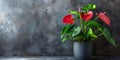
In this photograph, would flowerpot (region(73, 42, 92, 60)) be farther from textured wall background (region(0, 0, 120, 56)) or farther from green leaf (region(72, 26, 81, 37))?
textured wall background (region(0, 0, 120, 56))

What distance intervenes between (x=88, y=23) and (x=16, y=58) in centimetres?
58

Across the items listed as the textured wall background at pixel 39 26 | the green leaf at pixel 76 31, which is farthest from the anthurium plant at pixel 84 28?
the textured wall background at pixel 39 26

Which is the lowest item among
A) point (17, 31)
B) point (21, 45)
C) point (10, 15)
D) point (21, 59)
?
point (21, 59)

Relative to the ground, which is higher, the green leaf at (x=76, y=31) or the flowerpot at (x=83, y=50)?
the green leaf at (x=76, y=31)

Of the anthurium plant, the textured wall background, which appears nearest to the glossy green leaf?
the anthurium plant

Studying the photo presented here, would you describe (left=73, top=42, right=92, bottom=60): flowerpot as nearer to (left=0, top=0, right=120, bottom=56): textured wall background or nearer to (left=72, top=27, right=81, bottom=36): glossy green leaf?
(left=72, top=27, right=81, bottom=36): glossy green leaf

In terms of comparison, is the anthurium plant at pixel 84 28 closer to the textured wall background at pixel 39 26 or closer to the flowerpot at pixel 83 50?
the flowerpot at pixel 83 50

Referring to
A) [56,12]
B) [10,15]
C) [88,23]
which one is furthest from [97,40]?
[10,15]

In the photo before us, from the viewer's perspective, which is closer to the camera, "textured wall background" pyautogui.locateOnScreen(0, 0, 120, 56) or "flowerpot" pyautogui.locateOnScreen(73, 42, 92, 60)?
"flowerpot" pyautogui.locateOnScreen(73, 42, 92, 60)

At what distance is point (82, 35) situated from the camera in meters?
1.35

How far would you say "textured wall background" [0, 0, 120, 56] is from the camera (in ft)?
5.12

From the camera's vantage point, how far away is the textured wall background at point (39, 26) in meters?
1.56

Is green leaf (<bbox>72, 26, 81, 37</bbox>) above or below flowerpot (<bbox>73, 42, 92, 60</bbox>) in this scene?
above

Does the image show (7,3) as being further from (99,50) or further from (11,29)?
(99,50)
